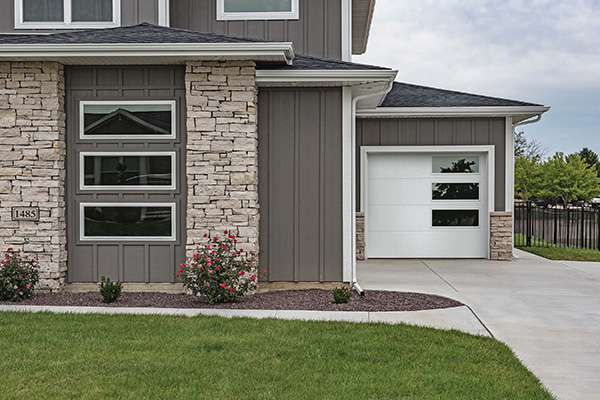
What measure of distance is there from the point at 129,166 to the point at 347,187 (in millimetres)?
2974

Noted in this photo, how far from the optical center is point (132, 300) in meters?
8.62

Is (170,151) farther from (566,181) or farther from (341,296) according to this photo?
(566,181)

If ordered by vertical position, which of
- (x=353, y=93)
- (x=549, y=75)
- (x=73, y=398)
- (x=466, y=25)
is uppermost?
(x=466, y=25)

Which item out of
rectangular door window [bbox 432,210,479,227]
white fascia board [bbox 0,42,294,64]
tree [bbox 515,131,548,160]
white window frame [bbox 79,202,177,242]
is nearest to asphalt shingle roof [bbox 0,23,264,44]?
white fascia board [bbox 0,42,294,64]

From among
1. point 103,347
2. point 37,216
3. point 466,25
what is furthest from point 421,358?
point 466,25

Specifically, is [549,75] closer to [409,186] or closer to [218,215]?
[409,186]

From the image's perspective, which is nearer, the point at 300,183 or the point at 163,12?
the point at 300,183

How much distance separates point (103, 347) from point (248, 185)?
3426 millimetres

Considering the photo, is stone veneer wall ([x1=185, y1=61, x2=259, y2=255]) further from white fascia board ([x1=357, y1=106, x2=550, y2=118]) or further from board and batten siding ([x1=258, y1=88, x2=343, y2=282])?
white fascia board ([x1=357, y1=106, x2=550, y2=118])

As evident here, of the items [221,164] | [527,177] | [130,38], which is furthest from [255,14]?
[527,177]

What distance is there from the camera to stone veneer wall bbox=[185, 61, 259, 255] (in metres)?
8.95

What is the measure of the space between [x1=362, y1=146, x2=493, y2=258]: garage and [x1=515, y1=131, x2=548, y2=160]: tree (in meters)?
33.0

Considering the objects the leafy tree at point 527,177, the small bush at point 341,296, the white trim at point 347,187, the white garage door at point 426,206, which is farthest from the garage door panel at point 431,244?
the leafy tree at point 527,177

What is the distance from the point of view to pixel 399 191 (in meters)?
13.7
